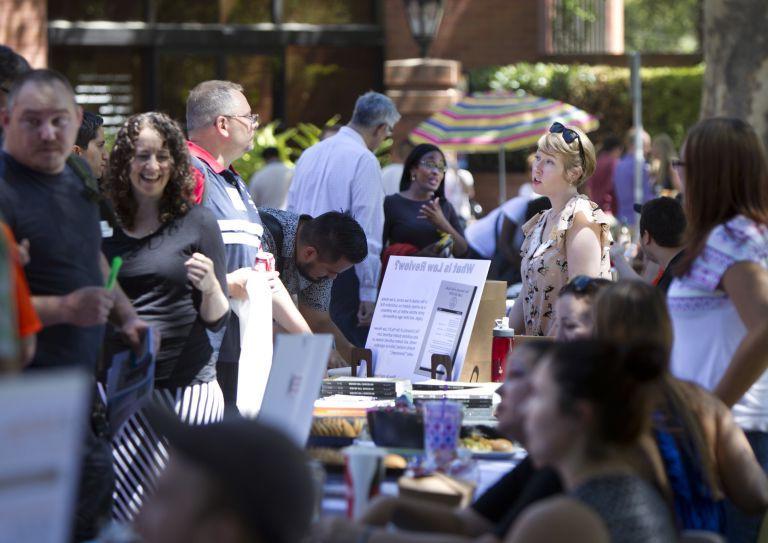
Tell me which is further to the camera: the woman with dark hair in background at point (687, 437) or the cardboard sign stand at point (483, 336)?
the cardboard sign stand at point (483, 336)

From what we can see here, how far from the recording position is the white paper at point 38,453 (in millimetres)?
1865

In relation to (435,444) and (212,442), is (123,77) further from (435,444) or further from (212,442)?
(212,442)

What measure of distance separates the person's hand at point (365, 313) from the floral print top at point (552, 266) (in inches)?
66.3

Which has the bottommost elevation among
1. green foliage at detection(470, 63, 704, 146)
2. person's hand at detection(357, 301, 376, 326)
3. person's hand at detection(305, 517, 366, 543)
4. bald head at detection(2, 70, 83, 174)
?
person's hand at detection(357, 301, 376, 326)

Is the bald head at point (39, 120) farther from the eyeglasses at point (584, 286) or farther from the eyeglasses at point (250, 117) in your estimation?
the eyeglasses at point (250, 117)

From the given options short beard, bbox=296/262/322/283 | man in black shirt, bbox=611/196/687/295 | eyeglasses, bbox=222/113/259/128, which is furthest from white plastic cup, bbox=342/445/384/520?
man in black shirt, bbox=611/196/687/295

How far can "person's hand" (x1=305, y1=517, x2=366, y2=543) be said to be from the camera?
262 cm

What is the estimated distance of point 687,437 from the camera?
10.8 feet

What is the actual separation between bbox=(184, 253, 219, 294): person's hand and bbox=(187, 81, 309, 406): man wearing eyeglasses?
1.47 ft

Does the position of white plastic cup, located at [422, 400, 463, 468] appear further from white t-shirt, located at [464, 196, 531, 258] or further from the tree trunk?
the tree trunk

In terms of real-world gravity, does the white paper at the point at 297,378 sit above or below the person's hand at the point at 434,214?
below

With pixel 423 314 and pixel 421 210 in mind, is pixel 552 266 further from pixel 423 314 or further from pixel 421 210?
pixel 421 210

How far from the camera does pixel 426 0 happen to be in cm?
1349

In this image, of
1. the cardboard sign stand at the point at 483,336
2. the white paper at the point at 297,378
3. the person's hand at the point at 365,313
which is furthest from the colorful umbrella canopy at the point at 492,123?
the white paper at the point at 297,378
